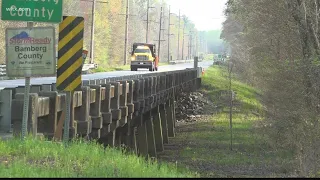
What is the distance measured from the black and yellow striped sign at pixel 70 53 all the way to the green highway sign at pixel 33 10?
0.53 metres

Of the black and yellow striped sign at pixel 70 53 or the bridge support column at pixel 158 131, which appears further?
the bridge support column at pixel 158 131

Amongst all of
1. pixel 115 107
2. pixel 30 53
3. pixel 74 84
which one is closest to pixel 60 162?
pixel 30 53

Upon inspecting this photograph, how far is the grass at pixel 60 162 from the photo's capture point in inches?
259

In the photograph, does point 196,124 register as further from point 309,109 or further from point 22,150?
point 22,150

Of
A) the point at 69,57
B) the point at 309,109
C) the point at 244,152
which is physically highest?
the point at 69,57

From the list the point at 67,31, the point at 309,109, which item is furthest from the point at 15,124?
the point at 309,109

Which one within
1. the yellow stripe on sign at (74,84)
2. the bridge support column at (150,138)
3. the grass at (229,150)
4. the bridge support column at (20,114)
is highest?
the yellow stripe on sign at (74,84)

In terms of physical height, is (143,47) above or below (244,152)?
above

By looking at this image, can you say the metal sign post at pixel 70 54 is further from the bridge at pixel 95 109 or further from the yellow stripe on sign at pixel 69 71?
the bridge at pixel 95 109

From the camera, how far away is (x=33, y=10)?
855 centimetres

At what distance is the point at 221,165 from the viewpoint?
22812 mm

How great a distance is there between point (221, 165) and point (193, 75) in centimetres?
2199

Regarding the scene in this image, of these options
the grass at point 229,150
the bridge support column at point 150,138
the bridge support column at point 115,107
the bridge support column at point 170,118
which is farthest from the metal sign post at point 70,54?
the bridge support column at point 170,118

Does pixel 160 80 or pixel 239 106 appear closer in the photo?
pixel 160 80
